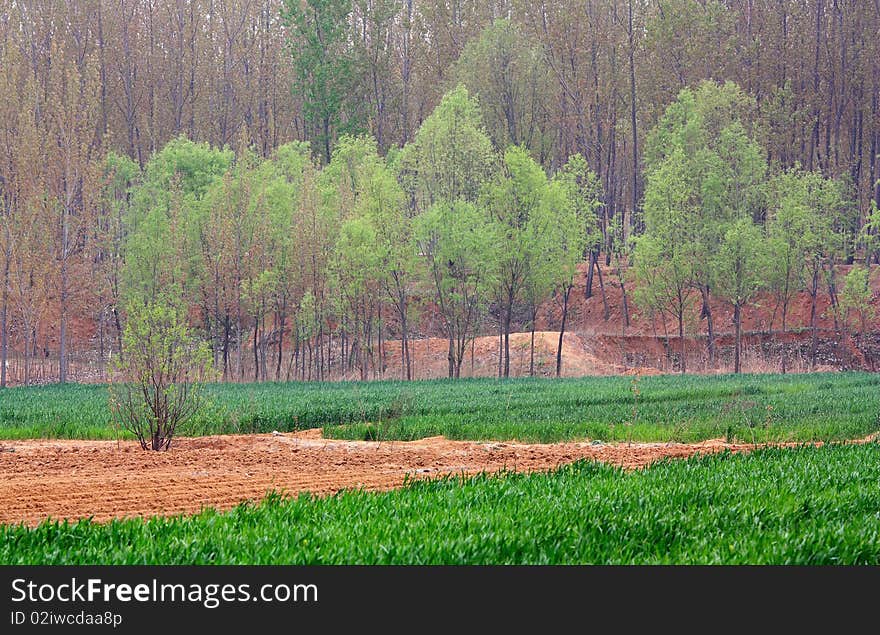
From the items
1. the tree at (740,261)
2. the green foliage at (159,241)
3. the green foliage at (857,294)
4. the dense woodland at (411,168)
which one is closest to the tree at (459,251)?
the dense woodland at (411,168)

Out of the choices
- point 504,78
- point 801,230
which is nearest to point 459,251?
point 801,230

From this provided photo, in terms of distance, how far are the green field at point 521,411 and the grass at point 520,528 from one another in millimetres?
8027

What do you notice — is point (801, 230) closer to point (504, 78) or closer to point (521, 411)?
point (504, 78)

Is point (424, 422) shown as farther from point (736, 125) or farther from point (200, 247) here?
point (736, 125)

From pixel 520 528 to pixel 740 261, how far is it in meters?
36.0

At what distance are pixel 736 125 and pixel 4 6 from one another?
41343 mm

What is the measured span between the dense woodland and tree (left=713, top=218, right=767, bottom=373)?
10cm

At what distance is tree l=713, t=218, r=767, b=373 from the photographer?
40.8 m

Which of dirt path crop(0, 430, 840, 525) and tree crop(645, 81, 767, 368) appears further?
tree crop(645, 81, 767, 368)

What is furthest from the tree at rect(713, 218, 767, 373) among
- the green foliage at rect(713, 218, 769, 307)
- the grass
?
the grass

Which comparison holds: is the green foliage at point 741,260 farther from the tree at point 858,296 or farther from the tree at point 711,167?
the tree at point 858,296

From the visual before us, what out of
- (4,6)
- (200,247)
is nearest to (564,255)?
(200,247)

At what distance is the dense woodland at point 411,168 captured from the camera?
38719 millimetres

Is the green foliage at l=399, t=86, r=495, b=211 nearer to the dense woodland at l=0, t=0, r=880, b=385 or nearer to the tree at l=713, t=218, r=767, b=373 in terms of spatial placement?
the dense woodland at l=0, t=0, r=880, b=385
